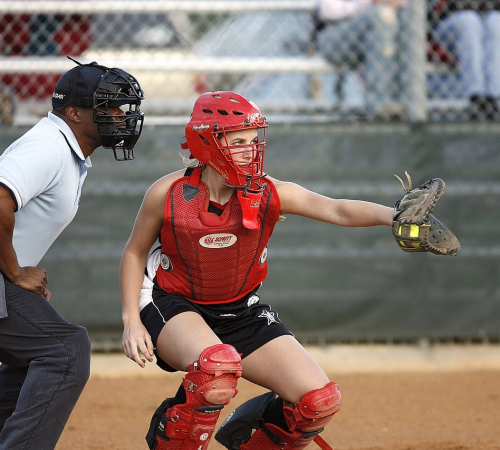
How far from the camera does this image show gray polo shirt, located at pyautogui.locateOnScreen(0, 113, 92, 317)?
9.53 ft

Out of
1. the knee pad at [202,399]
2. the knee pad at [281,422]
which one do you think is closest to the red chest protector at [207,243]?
the knee pad at [202,399]

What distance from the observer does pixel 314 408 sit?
3.29m

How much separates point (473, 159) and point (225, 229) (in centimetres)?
349

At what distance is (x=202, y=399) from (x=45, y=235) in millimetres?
1002

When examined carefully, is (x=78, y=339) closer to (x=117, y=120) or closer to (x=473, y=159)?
(x=117, y=120)

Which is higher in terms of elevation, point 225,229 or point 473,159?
point 225,229

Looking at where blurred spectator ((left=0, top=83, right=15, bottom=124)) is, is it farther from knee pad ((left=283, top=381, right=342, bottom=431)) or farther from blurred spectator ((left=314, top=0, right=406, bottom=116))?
knee pad ((left=283, top=381, right=342, bottom=431))

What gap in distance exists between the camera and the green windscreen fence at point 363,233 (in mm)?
6102

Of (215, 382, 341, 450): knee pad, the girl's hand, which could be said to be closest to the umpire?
the girl's hand

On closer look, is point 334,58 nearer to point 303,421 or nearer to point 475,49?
point 475,49

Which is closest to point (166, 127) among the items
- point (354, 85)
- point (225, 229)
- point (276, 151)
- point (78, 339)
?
point (276, 151)

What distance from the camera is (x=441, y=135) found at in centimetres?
627

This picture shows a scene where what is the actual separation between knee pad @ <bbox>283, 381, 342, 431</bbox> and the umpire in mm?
968

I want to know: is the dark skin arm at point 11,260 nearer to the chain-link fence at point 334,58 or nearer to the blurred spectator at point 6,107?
the blurred spectator at point 6,107
